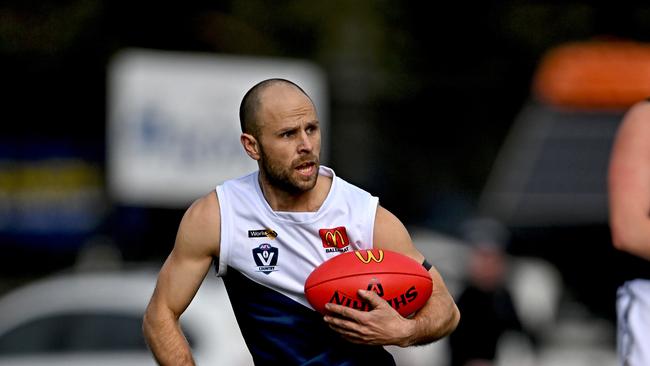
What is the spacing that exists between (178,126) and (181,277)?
13.9 meters

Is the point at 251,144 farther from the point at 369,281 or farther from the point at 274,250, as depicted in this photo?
the point at 369,281

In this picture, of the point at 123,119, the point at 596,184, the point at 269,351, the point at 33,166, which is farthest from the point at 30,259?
the point at 269,351

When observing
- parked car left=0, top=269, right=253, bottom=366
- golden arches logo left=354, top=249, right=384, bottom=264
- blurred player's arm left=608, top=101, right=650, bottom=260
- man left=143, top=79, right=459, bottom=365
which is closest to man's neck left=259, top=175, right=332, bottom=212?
man left=143, top=79, right=459, bottom=365

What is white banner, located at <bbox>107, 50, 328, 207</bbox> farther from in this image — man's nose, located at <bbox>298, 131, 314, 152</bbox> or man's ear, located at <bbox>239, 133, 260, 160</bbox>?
man's nose, located at <bbox>298, 131, 314, 152</bbox>

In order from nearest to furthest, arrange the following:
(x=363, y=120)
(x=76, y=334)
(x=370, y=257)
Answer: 1. (x=370, y=257)
2. (x=76, y=334)
3. (x=363, y=120)

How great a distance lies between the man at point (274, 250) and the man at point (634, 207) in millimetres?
797

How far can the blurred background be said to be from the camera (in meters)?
20.1

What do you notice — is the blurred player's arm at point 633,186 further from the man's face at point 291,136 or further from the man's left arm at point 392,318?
the man's face at point 291,136

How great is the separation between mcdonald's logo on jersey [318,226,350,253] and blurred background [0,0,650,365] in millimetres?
12028

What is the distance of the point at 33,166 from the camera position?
71.2ft

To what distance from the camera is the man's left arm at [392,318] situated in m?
5.93

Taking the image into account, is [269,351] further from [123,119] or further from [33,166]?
[33,166]

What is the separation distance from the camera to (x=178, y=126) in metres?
20.1

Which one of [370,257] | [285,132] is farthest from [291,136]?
[370,257]
